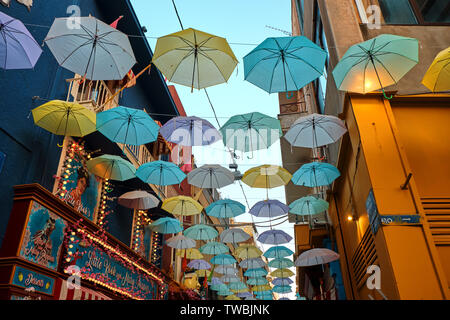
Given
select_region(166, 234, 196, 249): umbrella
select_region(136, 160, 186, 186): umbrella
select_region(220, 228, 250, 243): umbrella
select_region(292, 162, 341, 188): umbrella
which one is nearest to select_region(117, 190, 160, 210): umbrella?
select_region(136, 160, 186, 186): umbrella

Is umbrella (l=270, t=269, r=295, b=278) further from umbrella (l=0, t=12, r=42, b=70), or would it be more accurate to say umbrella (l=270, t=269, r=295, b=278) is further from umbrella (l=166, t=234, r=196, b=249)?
umbrella (l=0, t=12, r=42, b=70)

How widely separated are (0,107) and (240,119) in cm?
557

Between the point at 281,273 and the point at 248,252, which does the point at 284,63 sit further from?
the point at 281,273

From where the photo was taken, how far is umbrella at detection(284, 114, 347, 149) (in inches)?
309

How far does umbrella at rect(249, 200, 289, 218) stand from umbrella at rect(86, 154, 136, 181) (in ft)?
15.8

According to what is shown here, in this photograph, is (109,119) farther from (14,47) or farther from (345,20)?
(345,20)

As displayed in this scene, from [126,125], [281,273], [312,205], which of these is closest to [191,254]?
[281,273]

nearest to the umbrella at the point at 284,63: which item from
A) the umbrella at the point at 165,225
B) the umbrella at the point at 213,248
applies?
the umbrella at the point at 165,225

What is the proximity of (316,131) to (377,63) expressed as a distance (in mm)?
2237

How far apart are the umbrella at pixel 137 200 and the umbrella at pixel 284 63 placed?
5737mm

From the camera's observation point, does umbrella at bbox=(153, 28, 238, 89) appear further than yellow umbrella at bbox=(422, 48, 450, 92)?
Yes

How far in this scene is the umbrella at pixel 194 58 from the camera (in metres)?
6.65
